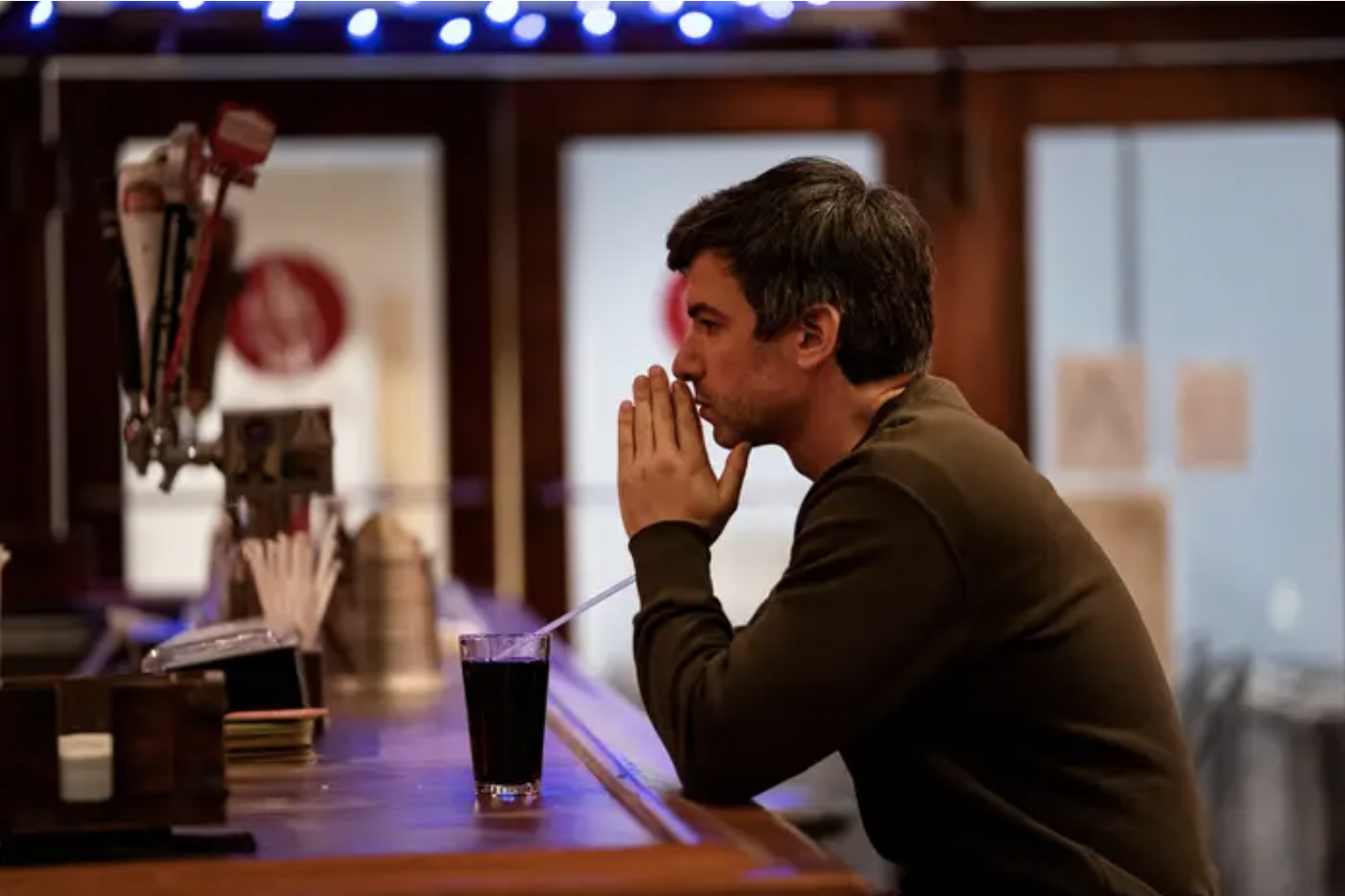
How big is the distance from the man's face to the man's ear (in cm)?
2

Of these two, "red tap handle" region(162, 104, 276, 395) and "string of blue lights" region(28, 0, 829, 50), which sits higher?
"string of blue lights" region(28, 0, 829, 50)

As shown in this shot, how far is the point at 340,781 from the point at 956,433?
0.65 metres

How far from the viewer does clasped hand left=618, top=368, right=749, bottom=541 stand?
72.3 inches

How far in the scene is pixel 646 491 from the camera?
185cm

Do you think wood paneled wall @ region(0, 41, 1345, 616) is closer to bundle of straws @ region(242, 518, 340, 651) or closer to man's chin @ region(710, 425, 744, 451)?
bundle of straws @ region(242, 518, 340, 651)

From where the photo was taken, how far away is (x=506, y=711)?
1741 mm

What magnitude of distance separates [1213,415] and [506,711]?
12.5 ft

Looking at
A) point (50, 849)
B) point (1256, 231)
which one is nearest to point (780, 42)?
point (1256, 231)

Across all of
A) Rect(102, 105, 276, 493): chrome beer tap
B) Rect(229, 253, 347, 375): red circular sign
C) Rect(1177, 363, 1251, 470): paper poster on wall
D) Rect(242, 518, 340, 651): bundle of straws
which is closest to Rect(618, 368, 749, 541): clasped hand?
Rect(242, 518, 340, 651): bundle of straws

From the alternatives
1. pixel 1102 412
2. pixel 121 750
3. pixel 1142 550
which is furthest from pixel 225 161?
pixel 1142 550

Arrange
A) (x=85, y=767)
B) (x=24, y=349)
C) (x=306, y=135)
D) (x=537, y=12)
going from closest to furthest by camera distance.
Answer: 1. (x=85, y=767)
2. (x=537, y=12)
3. (x=24, y=349)
4. (x=306, y=135)

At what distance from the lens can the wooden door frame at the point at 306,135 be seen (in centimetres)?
502

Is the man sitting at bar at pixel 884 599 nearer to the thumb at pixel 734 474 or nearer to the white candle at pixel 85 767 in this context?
the thumb at pixel 734 474

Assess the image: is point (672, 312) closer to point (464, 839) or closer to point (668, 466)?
point (668, 466)
